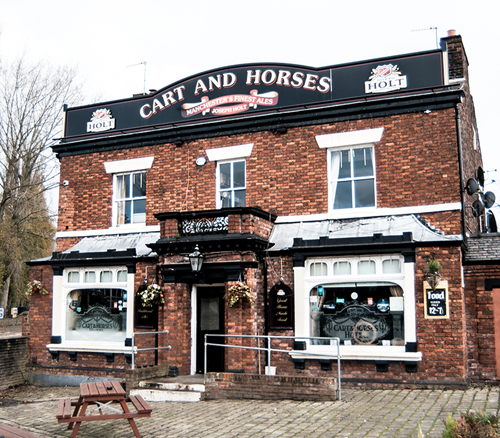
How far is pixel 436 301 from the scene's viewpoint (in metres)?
11.1

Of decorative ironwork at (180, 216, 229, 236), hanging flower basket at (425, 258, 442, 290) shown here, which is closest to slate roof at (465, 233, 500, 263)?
hanging flower basket at (425, 258, 442, 290)

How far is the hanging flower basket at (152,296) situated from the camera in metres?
13.1

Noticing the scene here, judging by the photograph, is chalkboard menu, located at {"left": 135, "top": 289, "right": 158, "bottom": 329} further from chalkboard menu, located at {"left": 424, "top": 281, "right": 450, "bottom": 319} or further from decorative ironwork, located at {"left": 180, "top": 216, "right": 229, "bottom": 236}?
chalkboard menu, located at {"left": 424, "top": 281, "right": 450, "bottom": 319}

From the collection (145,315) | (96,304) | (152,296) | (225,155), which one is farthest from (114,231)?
(225,155)

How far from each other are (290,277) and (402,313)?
2594 mm

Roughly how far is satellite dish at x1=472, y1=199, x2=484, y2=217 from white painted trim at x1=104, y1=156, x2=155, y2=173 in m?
8.36

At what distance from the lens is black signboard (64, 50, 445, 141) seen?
1271 cm

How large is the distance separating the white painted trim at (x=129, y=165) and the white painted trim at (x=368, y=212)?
417 centimetres

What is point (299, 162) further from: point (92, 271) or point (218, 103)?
point (92, 271)

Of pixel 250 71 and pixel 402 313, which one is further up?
pixel 250 71

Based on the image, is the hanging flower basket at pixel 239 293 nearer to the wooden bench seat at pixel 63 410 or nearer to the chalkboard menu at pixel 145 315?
the chalkboard menu at pixel 145 315

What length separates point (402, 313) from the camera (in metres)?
11.6

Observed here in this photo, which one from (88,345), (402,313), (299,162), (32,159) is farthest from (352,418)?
(32,159)

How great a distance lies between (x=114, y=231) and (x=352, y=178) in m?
6.76
